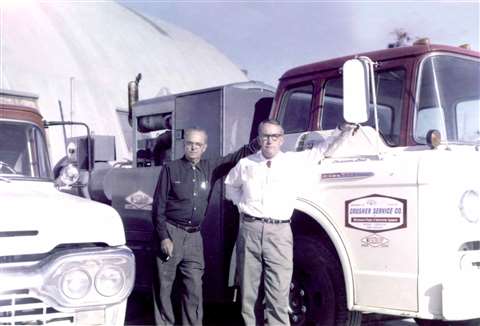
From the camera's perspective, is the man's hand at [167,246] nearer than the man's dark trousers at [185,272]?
Yes

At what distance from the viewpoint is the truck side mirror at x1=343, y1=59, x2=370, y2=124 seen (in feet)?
15.2

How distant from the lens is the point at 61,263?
309 centimetres

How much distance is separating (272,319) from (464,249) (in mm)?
1543

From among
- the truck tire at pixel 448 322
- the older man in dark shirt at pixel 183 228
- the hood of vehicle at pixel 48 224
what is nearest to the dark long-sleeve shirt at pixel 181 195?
the older man in dark shirt at pixel 183 228

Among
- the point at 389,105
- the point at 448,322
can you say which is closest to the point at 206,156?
the point at 389,105

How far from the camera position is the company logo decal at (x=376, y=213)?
4.48m

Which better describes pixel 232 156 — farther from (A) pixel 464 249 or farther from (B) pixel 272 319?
(A) pixel 464 249

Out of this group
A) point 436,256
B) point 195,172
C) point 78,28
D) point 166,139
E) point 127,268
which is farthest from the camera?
point 78,28

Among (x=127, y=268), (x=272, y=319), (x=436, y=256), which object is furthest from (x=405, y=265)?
(x=127, y=268)

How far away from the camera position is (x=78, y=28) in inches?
872

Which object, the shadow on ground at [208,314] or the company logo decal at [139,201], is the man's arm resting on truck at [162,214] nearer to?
the company logo decal at [139,201]

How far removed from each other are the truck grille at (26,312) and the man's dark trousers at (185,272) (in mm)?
2042

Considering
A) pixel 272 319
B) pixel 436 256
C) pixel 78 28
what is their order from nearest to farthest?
pixel 436 256 < pixel 272 319 < pixel 78 28

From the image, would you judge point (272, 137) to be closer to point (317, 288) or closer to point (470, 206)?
point (317, 288)
